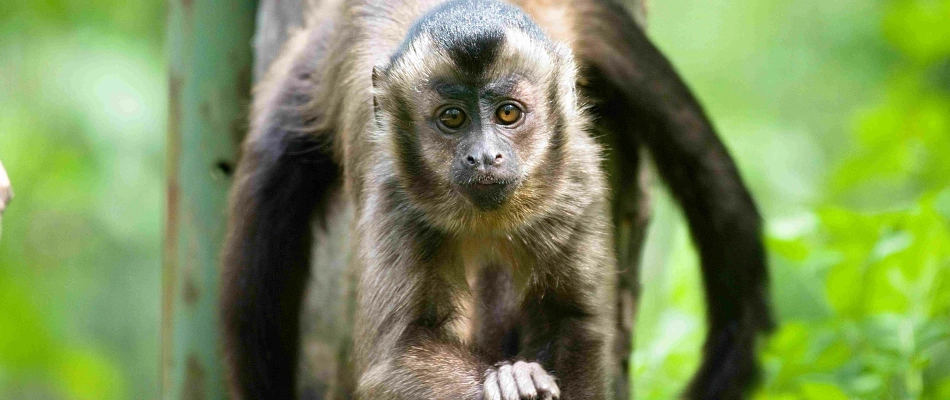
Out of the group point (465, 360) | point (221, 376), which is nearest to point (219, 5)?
point (221, 376)

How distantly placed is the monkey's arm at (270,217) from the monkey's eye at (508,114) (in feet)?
4.94

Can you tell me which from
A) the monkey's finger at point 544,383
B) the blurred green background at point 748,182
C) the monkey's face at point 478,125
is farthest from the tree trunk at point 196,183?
the monkey's finger at point 544,383

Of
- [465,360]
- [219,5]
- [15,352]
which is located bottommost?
[15,352]

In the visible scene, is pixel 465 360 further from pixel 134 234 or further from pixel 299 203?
pixel 134 234

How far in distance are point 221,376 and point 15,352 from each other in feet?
10.9

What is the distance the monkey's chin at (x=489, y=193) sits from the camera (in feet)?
12.3

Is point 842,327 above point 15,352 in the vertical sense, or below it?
above

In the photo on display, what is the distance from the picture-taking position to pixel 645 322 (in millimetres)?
9602

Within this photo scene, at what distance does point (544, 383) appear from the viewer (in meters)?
3.54

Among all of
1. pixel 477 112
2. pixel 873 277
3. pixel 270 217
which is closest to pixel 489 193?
pixel 477 112

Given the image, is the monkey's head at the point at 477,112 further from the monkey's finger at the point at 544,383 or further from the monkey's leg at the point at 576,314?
the monkey's finger at the point at 544,383

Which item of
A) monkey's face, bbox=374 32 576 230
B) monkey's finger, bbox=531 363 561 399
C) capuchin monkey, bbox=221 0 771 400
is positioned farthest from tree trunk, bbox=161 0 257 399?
monkey's finger, bbox=531 363 561 399

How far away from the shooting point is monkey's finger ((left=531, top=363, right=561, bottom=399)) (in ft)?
11.6

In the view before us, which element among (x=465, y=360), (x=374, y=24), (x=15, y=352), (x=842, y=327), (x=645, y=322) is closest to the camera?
(x=465, y=360)
